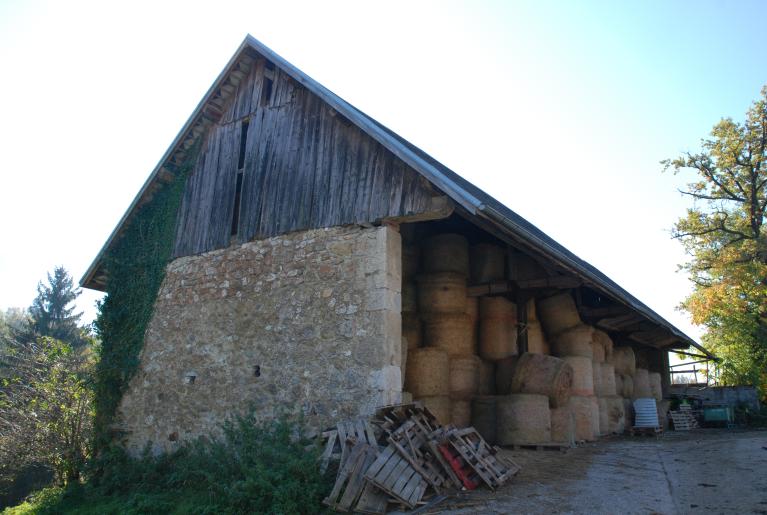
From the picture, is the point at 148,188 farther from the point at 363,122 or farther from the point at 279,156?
the point at 363,122

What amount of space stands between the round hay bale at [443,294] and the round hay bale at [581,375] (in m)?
2.59

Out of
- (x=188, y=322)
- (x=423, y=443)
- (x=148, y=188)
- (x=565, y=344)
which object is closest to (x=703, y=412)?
(x=565, y=344)

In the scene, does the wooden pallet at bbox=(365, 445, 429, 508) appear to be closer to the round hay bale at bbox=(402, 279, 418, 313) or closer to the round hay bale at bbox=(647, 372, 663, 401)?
the round hay bale at bbox=(402, 279, 418, 313)

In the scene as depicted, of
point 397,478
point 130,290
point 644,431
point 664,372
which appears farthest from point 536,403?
point 664,372

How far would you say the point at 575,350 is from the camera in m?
11.7

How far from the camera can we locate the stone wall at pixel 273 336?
7836mm

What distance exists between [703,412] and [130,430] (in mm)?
15420

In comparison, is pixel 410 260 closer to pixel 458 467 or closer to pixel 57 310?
pixel 458 467

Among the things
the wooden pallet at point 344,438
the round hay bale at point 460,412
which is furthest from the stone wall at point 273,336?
the round hay bale at point 460,412

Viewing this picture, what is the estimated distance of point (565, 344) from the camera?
465 inches

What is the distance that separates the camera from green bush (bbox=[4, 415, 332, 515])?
650 cm

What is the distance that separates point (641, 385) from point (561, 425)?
23.9ft

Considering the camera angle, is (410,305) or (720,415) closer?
(410,305)

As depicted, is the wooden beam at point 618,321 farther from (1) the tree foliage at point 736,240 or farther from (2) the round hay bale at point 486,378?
(1) the tree foliage at point 736,240
